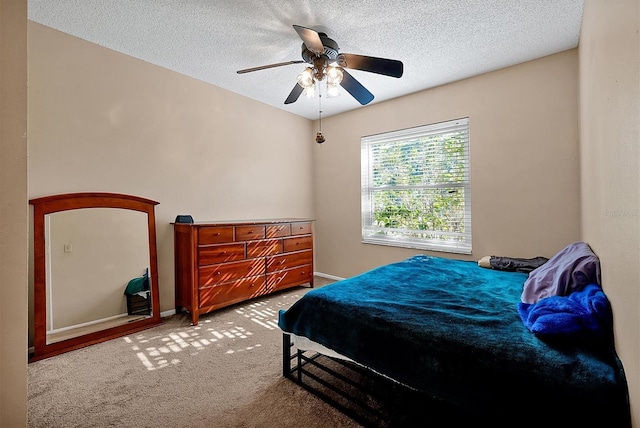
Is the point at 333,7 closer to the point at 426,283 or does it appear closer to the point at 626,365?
the point at 426,283

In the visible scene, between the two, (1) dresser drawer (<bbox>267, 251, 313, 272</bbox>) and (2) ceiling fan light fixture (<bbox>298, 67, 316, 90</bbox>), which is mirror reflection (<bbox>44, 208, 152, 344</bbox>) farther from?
(2) ceiling fan light fixture (<bbox>298, 67, 316, 90</bbox>)

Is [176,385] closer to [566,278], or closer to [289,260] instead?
[289,260]

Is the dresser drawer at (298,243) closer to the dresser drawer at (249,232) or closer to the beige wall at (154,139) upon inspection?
the dresser drawer at (249,232)

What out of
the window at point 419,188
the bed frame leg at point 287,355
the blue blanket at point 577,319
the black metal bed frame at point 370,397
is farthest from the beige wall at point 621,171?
the window at point 419,188

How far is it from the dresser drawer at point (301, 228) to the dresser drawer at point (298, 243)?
7 centimetres

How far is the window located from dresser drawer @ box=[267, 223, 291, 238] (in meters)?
1.18

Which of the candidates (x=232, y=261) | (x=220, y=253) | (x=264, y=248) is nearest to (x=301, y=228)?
(x=264, y=248)

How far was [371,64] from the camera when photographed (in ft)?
7.08

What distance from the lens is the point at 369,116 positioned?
4.10 metres

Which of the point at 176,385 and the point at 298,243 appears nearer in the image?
the point at 176,385

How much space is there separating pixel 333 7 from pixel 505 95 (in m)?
2.10

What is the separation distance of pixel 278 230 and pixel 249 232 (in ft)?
1.45

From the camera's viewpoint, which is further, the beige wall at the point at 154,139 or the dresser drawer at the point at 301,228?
the dresser drawer at the point at 301,228

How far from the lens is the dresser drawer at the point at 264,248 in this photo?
335cm
